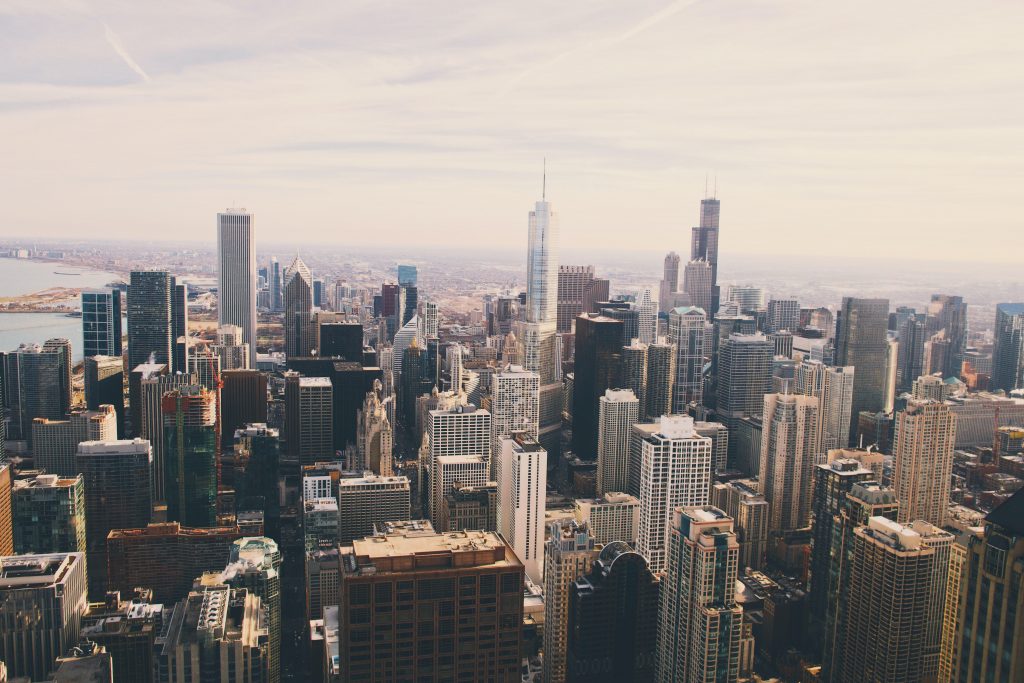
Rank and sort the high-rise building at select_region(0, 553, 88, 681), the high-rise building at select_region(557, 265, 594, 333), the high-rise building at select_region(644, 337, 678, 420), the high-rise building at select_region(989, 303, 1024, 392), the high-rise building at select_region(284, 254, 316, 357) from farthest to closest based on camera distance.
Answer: the high-rise building at select_region(284, 254, 316, 357), the high-rise building at select_region(557, 265, 594, 333), the high-rise building at select_region(644, 337, 678, 420), the high-rise building at select_region(989, 303, 1024, 392), the high-rise building at select_region(0, 553, 88, 681)

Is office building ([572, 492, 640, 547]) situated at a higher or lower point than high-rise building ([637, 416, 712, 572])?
lower

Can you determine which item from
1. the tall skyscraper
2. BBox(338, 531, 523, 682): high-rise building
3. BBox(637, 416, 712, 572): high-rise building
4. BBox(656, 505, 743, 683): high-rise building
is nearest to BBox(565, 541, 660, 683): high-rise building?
BBox(656, 505, 743, 683): high-rise building

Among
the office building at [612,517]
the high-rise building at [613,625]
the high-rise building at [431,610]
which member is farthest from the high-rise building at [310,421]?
the high-rise building at [431,610]

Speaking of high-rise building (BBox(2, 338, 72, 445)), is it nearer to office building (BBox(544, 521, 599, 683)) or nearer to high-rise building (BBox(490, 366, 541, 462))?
high-rise building (BBox(490, 366, 541, 462))

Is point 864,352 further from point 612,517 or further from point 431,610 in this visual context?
point 431,610

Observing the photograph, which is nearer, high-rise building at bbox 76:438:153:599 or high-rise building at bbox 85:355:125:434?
high-rise building at bbox 76:438:153:599

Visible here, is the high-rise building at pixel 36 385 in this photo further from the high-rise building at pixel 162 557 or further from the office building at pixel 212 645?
the office building at pixel 212 645
